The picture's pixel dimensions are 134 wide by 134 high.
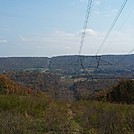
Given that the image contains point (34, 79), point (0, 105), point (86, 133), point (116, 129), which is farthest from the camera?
point (34, 79)

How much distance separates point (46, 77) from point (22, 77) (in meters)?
4.93

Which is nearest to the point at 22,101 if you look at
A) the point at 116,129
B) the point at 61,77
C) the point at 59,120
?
the point at 59,120

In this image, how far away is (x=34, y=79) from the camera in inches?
2751

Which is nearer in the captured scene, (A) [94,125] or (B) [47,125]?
(A) [94,125]

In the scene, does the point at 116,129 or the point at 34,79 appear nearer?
the point at 116,129

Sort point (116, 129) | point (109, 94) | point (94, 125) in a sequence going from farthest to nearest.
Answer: point (109, 94) < point (94, 125) < point (116, 129)

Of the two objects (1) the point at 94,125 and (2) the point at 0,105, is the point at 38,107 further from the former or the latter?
(1) the point at 94,125

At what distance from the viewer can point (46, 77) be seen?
71938 mm

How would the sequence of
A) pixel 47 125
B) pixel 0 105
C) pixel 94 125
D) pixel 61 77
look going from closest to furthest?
pixel 94 125 < pixel 47 125 < pixel 0 105 < pixel 61 77

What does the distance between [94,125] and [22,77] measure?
64.1 m

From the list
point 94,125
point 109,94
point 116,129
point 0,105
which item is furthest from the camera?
point 109,94

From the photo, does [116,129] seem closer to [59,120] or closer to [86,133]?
[86,133]

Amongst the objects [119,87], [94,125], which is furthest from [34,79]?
[94,125]

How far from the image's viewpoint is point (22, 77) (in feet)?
237
